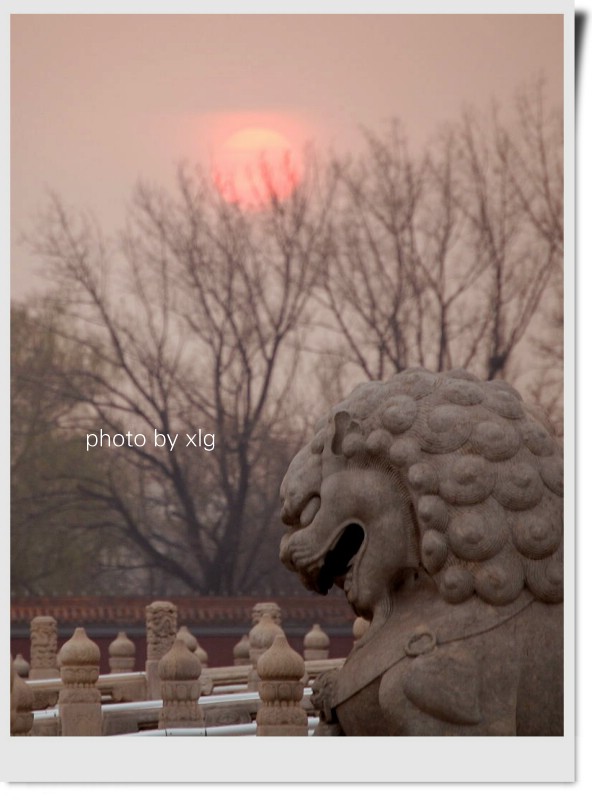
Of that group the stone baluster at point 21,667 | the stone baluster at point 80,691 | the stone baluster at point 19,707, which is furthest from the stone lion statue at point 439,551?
the stone baluster at point 21,667

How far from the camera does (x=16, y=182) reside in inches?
318

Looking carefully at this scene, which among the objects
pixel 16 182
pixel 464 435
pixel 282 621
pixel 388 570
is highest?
pixel 16 182

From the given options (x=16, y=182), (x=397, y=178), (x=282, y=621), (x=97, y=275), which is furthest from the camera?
(x=282, y=621)

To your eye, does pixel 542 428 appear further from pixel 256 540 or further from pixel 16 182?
pixel 256 540

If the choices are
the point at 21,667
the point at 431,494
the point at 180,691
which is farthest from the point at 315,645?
the point at 431,494

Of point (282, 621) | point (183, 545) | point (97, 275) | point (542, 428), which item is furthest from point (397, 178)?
point (542, 428)

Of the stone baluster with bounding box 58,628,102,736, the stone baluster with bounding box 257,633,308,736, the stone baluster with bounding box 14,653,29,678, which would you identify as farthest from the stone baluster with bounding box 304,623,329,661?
the stone baluster with bounding box 257,633,308,736

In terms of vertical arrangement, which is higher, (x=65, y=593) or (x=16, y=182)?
(x=16, y=182)

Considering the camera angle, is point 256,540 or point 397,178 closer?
point 397,178

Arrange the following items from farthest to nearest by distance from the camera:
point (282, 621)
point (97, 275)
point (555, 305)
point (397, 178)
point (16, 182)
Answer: point (282, 621), point (97, 275), point (397, 178), point (16, 182), point (555, 305)

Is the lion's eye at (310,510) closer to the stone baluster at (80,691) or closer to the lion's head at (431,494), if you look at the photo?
the lion's head at (431,494)

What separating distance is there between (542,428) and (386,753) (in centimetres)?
130

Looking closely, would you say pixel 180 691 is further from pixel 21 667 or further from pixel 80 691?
pixel 21 667

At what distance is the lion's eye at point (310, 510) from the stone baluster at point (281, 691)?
459 mm
